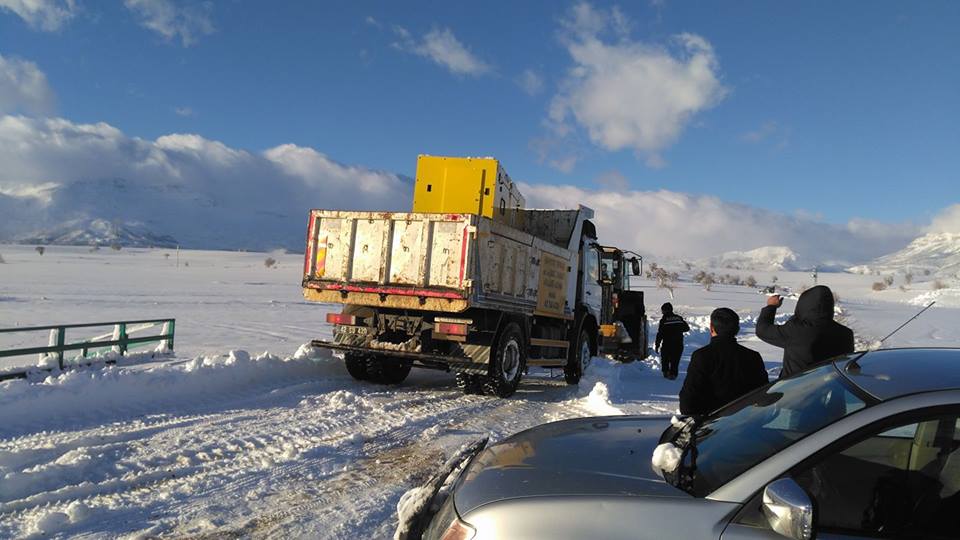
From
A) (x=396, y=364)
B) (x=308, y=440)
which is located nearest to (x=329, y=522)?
(x=308, y=440)

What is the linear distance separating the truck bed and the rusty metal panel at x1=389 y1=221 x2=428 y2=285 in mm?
14

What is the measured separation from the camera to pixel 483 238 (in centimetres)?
840

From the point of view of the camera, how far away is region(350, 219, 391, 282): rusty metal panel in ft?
29.1

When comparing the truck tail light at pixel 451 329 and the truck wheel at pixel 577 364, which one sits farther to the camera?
the truck wheel at pixel 577 364

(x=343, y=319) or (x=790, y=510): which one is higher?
(x=790, y=510)

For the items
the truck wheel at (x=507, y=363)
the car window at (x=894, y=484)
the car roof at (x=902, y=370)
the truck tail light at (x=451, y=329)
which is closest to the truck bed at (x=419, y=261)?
the truck tail light at (x=451, y=329)

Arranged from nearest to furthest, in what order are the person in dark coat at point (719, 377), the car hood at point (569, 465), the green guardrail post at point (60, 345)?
the car hood at point (569, 465)
the person in dark coat at point (719, 377)
the green guardrail post at point (60, 345)

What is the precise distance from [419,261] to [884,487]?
6.78 meters

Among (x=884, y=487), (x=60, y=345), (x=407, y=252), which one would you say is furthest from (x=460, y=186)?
(x=884, y=487)

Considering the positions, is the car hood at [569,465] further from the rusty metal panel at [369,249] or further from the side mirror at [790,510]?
the rusty metal panel at [369,249]

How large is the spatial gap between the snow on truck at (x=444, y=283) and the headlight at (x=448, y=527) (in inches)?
218

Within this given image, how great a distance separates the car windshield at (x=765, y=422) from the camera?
2.39 m

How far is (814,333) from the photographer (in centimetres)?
471

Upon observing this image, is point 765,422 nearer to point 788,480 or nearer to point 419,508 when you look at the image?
point 788,480
